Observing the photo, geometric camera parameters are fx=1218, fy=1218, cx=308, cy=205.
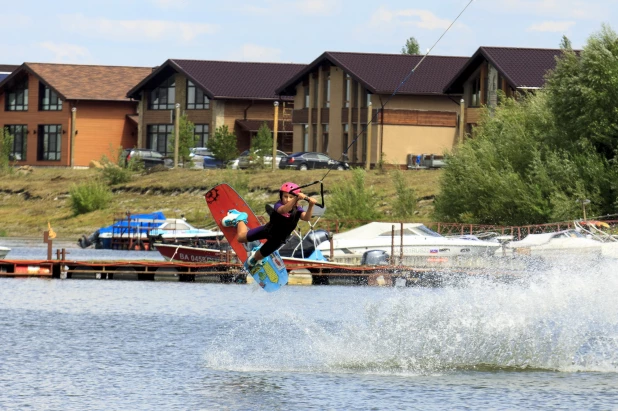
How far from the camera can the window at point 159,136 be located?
300 ft

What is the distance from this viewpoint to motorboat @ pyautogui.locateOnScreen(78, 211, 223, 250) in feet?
197

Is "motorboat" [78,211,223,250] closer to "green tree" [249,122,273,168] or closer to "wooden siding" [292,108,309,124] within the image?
"green tree" [249,122,273,168]

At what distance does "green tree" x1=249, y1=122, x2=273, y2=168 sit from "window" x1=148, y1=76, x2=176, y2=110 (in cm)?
1596

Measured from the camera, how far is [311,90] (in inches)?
3263

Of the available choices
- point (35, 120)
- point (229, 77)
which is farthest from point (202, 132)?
point (35, 120)

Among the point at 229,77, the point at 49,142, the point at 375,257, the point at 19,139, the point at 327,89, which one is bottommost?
Result: the point at 375,257

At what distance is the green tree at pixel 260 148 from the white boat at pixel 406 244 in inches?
1120

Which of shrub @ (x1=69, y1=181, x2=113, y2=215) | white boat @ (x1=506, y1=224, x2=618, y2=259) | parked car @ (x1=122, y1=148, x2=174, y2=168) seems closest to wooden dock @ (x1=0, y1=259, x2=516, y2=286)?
white boat @ (x1=506, y1=224, x2=618, y2=259)

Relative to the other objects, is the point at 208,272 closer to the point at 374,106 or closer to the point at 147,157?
the point at 374,106

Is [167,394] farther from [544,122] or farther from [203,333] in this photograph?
[544,122]

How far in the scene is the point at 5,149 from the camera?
280 ft

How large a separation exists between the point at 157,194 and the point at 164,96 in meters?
19.7

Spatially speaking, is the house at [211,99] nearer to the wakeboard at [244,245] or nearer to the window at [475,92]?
the window at [475,92]

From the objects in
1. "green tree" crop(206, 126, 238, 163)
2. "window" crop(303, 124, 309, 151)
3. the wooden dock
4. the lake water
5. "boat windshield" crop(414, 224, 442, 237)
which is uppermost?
"window" crop(303, 124, 309, 151)
